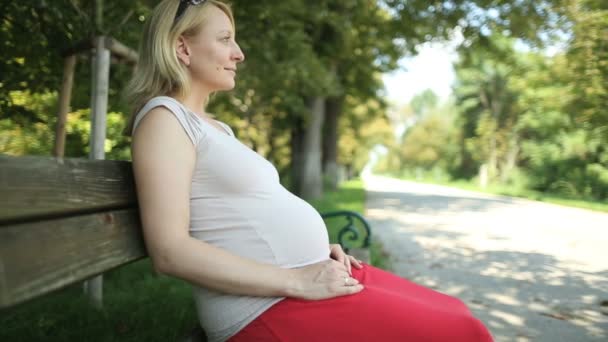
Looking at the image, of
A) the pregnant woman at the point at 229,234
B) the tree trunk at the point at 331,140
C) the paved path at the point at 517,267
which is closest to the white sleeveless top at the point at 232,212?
the pregnant woman at the point at 229,234

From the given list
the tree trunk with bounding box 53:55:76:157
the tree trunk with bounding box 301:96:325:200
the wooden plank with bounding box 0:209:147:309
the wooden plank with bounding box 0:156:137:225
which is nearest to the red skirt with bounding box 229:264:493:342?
the wooden plank with bounding box 0:209:147:309

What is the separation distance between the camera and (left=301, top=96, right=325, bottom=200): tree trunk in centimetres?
1284

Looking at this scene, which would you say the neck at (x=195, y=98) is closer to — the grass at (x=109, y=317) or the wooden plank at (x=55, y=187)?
the wooden plank at (x=55, y=187)

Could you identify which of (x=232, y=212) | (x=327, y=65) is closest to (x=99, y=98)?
(x=232, y=212)

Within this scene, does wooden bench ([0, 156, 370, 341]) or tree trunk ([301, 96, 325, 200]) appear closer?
wooden bench ([0, 156, 370, 341])

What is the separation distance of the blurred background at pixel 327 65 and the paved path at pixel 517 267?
3.12 m

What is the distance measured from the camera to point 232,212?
151cm

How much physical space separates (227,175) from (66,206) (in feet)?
1.63

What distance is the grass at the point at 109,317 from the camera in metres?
2.68

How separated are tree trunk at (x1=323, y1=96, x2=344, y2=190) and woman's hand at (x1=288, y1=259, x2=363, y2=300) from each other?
15.8 metres

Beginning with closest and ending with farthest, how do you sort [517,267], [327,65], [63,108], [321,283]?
[321,283] < [63,108] < [517,267] < [327,65]

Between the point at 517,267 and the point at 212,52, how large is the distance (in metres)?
4.64

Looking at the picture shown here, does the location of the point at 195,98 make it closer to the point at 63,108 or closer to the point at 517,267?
the point at 63,108

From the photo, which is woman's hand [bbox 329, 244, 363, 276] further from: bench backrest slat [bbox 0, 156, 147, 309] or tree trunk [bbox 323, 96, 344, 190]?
tree trunk [bbox 323, 96, 344, 190]
